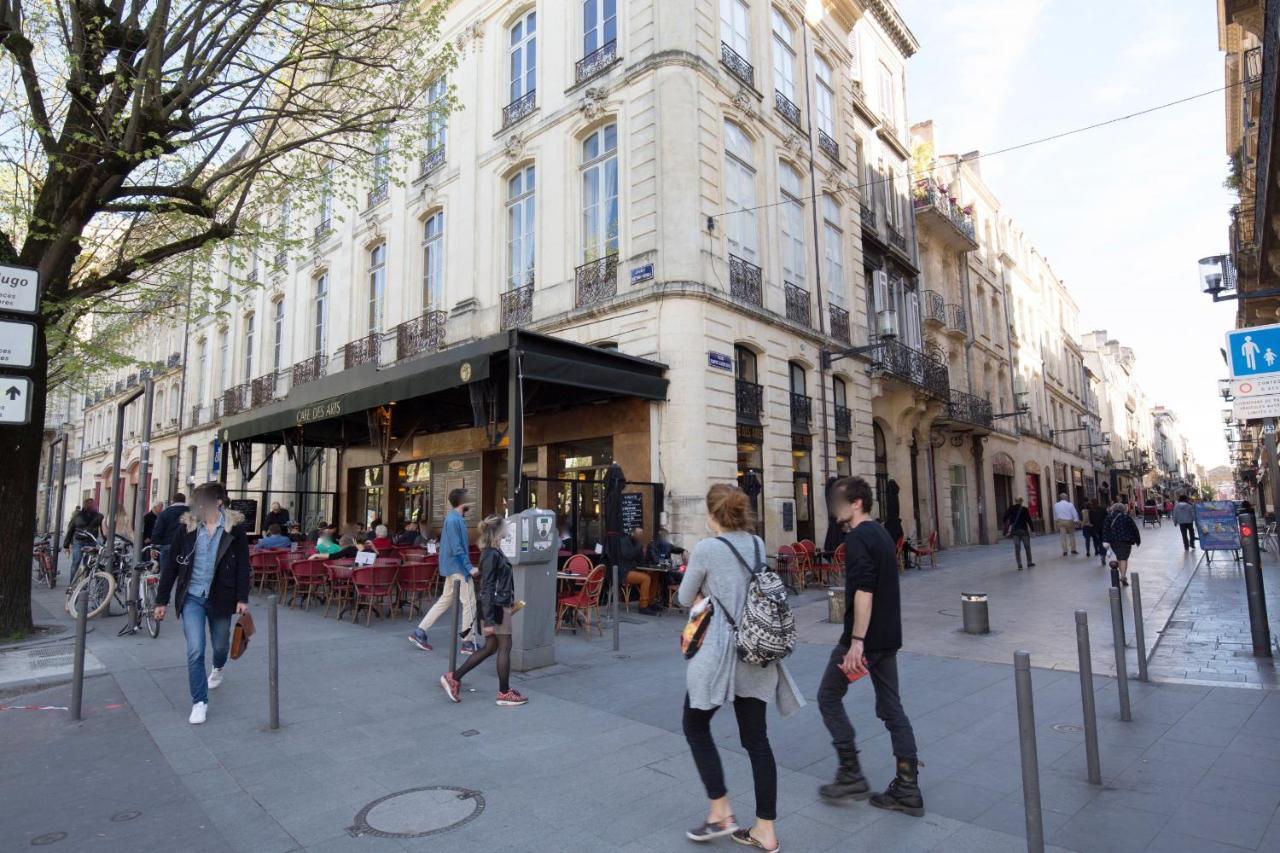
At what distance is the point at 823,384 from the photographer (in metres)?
16.8

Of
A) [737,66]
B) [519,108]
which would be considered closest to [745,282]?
[737,66]

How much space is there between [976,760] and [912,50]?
88.6 ft

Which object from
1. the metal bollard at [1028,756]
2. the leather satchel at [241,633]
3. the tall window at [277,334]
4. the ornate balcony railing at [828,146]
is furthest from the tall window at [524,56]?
the metal bollard at [1028,756]

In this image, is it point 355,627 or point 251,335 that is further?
point 251,335

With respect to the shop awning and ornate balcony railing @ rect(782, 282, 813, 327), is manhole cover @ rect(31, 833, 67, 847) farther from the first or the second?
ornate balcony railing @ rect(782, 282, 813, 327)

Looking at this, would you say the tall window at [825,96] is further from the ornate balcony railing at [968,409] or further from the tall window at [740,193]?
Answer: the ornate balcony railing at [968,409]

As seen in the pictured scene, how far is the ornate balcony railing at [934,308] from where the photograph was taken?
25.0 metres

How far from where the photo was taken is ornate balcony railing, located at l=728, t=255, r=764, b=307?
14.4 m

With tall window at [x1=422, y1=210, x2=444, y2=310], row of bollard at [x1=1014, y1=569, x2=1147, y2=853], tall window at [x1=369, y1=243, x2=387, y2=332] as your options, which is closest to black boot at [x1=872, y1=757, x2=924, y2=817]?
row of bollard at [x1=1014, y1=569, x2=1147, y2=853]

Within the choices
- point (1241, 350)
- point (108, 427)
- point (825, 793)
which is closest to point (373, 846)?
point (825, 793)

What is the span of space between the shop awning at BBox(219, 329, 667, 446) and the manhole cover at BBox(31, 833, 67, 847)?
7.13 meters

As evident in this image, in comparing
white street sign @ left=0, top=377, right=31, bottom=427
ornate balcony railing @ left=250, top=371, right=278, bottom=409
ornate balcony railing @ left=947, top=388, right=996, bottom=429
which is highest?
ornate balcony railing @ left=250, top=371, right=278, bottom=409

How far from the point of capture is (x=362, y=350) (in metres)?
20.8

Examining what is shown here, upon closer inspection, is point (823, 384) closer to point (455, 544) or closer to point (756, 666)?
point (455, 544)
